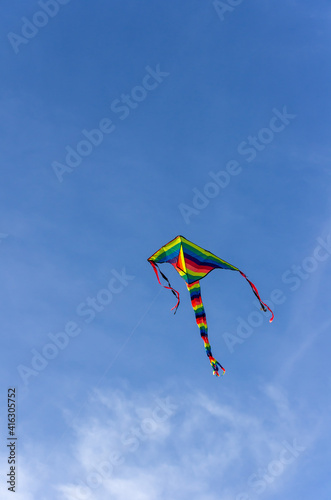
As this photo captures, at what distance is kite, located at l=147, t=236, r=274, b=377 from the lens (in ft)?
50.0

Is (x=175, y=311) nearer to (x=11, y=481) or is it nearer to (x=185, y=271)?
(x=185, y=271)

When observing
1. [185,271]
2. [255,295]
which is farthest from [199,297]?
[255,295]

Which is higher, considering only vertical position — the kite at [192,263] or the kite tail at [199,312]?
the kite at [192,263]

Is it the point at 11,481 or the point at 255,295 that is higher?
the point at 255,295

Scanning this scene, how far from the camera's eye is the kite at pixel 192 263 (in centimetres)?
1523

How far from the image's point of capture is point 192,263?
15492 mm

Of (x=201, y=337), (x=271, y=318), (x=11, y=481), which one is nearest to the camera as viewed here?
(x=271, y=318)

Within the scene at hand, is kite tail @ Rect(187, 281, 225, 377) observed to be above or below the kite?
below

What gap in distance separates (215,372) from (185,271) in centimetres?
415

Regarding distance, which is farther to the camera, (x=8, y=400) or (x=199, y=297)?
(x=8, y=400)

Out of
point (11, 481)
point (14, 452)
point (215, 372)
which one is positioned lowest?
point (11, 481)

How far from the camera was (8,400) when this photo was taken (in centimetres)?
1669

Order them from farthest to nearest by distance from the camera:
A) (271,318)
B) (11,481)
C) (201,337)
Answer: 1. (11,481)
2. (201,337)
3. (271,318)

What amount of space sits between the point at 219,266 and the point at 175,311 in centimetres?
303
